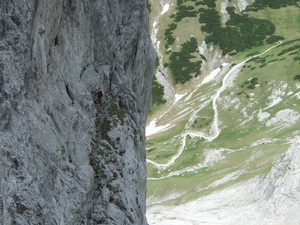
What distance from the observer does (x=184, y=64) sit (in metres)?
117

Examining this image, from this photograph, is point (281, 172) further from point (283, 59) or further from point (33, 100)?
point (283, 59)

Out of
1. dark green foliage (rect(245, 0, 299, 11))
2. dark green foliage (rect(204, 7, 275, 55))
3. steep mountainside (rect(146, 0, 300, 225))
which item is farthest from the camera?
dark green foliage (rect(245, 0, 299, 11))

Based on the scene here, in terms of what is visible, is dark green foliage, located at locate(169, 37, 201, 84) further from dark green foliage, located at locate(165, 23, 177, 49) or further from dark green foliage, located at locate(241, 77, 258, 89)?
dark green foliage, located at locate(241, 77, 258, 89)

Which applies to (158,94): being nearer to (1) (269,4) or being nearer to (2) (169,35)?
(2) (169,35)

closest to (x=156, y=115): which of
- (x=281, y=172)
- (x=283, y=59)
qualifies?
(x=283, y=59)

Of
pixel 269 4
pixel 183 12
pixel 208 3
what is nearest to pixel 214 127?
pixel 183 12

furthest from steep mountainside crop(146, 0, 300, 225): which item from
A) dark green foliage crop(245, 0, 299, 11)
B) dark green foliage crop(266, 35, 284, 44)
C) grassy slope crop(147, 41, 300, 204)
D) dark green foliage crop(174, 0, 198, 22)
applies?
dark green foliage crop(174, 0, 198, 22)

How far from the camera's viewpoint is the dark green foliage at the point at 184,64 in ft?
371

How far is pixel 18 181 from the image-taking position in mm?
13805

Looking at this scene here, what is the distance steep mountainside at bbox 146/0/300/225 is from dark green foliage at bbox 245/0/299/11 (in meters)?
0.44

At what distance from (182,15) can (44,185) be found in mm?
125996

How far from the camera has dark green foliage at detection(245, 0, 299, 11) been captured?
142 m

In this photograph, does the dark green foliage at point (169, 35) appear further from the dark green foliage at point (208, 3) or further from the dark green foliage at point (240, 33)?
the dark green foliage at point (208, 3)

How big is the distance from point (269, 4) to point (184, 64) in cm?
5239
